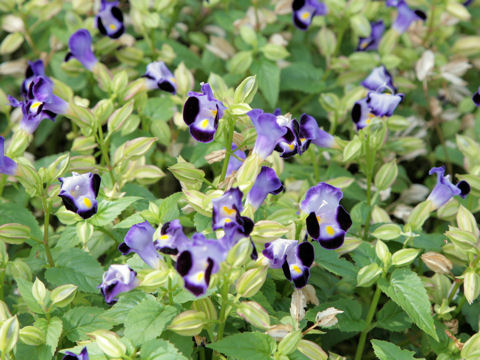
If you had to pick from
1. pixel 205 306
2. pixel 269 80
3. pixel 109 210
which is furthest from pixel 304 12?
pixel 205 306

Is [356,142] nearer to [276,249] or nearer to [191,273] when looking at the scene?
[276,249]

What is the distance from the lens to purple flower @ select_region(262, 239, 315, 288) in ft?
5.31

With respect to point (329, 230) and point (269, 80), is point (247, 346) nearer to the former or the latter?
point (329, 230)

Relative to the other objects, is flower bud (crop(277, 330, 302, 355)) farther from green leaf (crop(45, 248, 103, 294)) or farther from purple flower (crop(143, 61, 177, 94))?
purple flower (crop(143, 61, 177, 94))

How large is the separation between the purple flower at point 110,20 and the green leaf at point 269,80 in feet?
2.05

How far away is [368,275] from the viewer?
5.72 feet

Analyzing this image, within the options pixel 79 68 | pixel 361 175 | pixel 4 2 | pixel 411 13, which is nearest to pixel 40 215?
pixel 79 68

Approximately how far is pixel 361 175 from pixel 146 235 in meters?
1.43

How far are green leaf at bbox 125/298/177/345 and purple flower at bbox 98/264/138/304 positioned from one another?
0.20 ft

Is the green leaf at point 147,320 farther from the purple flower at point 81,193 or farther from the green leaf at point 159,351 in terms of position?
the purple flower at point 81,193

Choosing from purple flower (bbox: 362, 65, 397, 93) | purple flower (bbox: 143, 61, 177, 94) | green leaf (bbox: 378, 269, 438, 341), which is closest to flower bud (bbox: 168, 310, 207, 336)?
green leaf (bbox: 378, 269, 438, 341)

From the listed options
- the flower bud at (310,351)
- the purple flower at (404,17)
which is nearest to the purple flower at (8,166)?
the flower bud at (310,351)

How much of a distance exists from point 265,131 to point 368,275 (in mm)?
522

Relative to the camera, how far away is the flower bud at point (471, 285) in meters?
1.78
